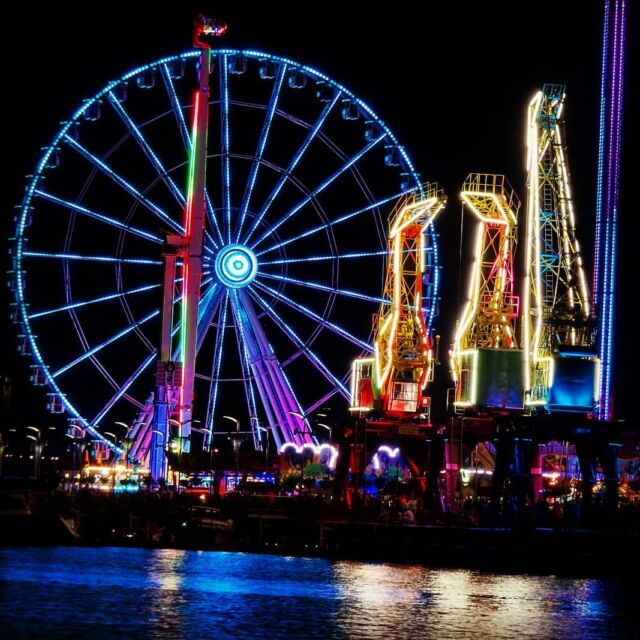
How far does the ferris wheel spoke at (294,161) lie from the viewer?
54.8 meters

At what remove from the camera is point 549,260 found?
51.0 meters

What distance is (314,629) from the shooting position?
A: 2889 cm

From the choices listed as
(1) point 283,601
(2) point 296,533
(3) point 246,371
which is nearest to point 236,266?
(3) point 246,371

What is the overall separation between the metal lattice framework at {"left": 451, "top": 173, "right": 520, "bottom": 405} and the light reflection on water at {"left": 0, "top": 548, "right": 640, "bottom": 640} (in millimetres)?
9525

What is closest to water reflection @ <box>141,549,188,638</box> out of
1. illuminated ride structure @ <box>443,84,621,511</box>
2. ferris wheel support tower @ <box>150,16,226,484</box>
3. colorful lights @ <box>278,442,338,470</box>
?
ferris wheel support tower @ <box>150,16,226,484</box>

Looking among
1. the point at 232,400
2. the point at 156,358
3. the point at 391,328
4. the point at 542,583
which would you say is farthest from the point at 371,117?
the point at 232,400

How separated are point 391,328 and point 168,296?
887 centimetres

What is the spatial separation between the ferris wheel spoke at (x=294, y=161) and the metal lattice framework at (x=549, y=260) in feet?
28.5

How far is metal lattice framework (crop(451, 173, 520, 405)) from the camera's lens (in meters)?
51.0

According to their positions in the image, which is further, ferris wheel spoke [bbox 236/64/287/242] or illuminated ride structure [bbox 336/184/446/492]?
ferris wheel spoke [bbox 236/64/287/242]

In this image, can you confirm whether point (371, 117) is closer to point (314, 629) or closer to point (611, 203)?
point (611, 203)

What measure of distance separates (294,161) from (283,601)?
25873mm

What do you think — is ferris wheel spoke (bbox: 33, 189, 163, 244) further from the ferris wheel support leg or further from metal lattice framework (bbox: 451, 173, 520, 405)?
metal lattice framework (bbox: 451, 173, 520, 405)

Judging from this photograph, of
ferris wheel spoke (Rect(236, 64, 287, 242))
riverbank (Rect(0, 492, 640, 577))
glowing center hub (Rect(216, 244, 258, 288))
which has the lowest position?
riverbank (Rect(0, 492, 640, 577))
